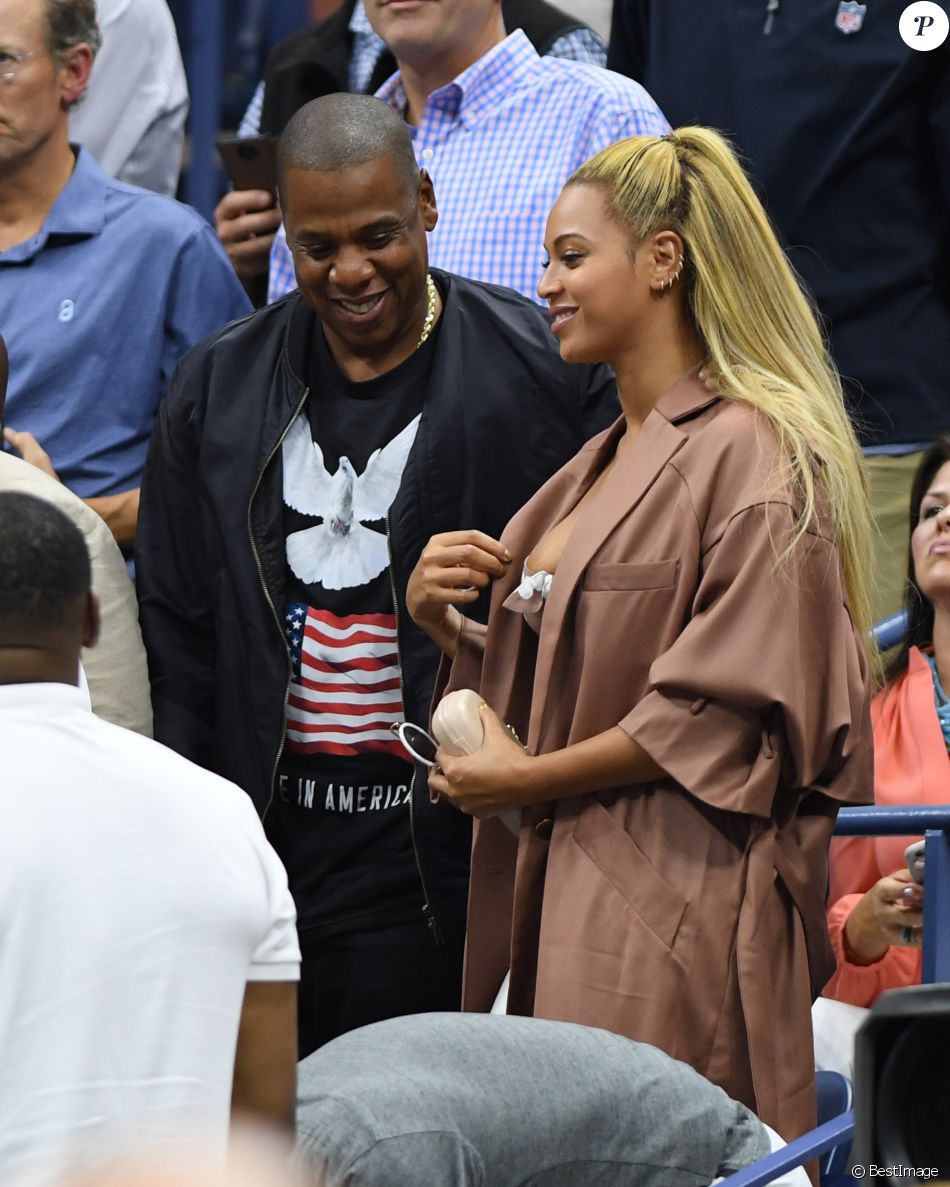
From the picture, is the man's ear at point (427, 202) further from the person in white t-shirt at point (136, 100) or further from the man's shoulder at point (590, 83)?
the person in white t-shirt at point (136, 100)

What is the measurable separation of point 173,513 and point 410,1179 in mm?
1808

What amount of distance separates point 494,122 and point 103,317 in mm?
841

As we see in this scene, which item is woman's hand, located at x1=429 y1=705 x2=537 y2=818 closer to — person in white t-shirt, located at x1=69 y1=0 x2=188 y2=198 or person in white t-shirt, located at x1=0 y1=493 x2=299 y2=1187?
person in white t-shirt, located at x1=0 y1=493 x2=299 y2=1187

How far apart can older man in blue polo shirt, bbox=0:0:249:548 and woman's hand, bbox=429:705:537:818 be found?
110 centimetres

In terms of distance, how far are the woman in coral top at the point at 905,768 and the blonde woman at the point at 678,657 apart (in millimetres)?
610

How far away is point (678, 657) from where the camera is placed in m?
2.85

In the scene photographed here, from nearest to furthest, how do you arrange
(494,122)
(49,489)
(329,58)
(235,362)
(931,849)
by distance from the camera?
1. (931,849)
2. (49,489)
3. (235,362)
4. (494,122)
5. (329,58)

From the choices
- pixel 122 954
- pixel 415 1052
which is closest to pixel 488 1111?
pixel 415 1052

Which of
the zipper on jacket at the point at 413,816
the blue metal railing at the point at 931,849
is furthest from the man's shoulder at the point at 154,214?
the blue metal railing at the point at 931,849

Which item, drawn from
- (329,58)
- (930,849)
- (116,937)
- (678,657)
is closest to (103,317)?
(329,58)

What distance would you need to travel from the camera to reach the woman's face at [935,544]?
13.0 ft

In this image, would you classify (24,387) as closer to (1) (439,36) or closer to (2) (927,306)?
(1) (439,36)

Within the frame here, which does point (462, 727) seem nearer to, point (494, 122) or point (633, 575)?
point (633, 575)

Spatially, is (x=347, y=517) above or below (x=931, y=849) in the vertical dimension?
above
